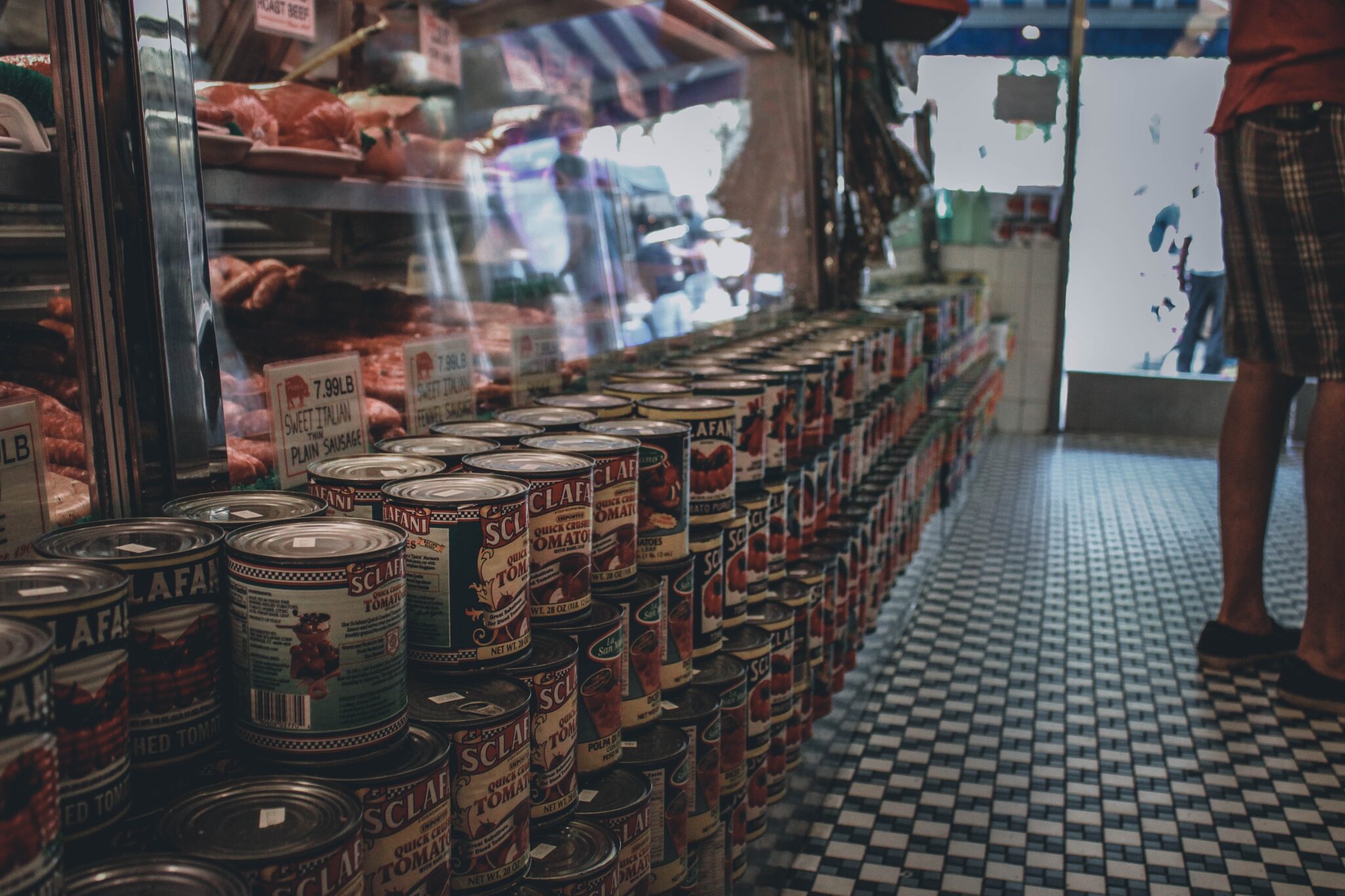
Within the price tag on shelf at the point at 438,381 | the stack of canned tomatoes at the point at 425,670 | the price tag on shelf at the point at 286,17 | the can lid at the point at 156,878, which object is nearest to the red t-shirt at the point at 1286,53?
the stack of canned tomatoes at the point at 425,670

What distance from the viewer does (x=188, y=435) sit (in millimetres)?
1026

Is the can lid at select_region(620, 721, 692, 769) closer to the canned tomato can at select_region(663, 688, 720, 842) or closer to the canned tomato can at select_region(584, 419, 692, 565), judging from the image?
the canned tomato can at select_region(663, 688, 720, 842)

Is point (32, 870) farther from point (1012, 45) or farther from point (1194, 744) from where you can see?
point (1012, 45)

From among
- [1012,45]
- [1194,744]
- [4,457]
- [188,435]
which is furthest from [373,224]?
[1012,45]

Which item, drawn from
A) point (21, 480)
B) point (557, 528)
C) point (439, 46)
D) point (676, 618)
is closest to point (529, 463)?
point (557, 528)

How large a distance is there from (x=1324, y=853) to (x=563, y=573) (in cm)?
164

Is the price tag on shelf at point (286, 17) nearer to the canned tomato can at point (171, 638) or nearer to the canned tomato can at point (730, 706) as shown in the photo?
the canned tomato can at point (171, 638)

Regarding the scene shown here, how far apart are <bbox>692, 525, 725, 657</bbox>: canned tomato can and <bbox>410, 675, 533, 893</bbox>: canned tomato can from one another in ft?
1.57

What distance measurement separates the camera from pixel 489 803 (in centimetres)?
87

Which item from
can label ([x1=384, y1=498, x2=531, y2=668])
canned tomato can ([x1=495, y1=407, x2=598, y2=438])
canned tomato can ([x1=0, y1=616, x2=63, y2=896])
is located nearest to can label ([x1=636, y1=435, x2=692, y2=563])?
canned tomato can ([x1=495, y1=407, x2=598, y2=438])

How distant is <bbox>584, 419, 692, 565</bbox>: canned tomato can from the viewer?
1246 millimetres

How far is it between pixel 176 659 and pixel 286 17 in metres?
1.04

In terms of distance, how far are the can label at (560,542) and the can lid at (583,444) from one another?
0.30 ft

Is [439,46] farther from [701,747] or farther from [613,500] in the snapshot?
[701,747]
